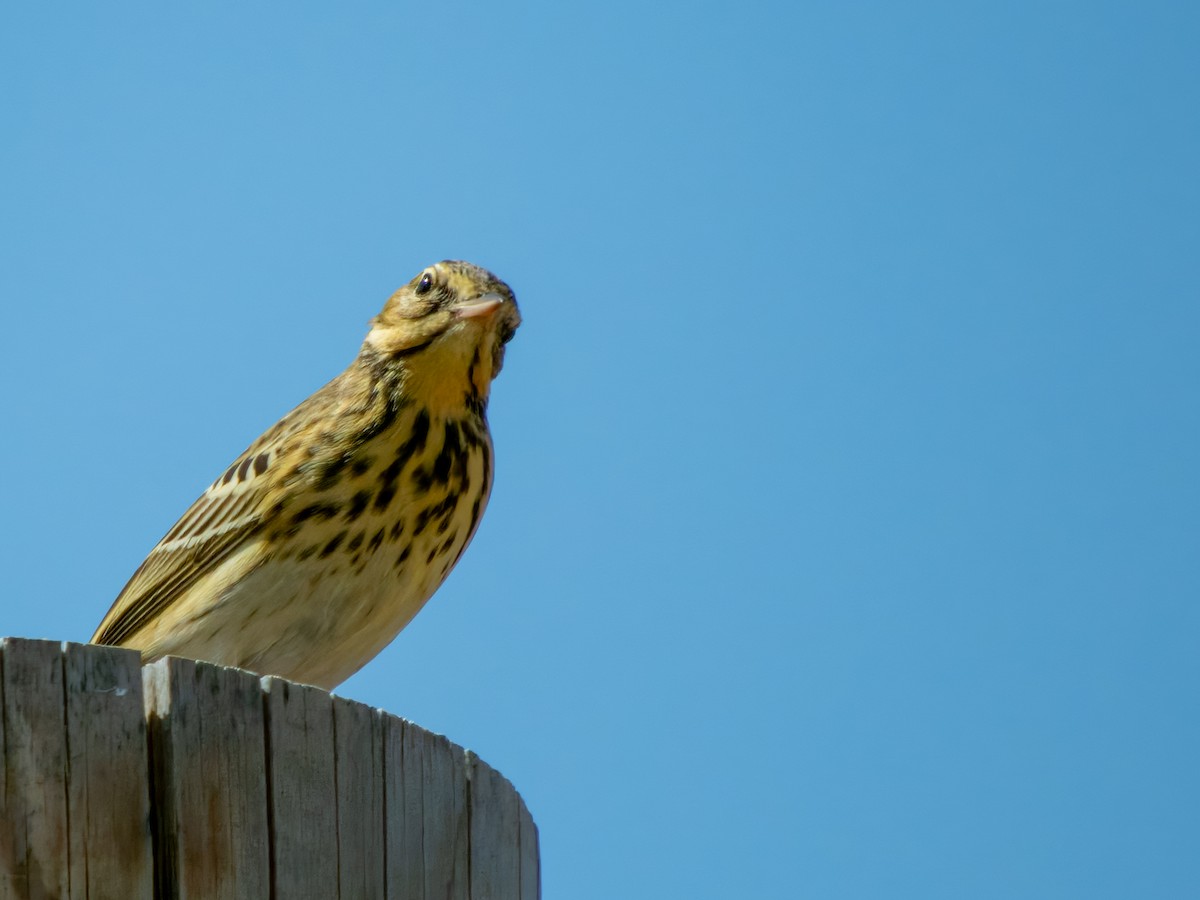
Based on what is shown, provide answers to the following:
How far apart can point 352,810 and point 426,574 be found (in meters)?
2.93

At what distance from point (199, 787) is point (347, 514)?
312 centimetres

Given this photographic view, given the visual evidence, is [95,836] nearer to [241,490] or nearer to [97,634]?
[241,490]

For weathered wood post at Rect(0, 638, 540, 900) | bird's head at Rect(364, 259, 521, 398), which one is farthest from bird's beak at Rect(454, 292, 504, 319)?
weathered wood post at Rect(0, 638, 540, 900)

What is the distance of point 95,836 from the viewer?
9.57ft

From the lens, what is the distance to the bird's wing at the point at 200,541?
6.33m

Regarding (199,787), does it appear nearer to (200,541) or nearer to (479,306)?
(200,541)

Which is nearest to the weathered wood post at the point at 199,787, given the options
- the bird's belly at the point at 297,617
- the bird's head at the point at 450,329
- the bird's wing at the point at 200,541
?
the bird's belly at the point at 297,617

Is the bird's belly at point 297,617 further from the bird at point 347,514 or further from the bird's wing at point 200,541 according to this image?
the bird's wing at point 200,541

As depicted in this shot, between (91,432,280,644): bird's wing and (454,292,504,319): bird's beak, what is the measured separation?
0.89m

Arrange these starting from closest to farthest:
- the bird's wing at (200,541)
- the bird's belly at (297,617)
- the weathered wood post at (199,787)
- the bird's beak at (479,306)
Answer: the weathered wood post at (199,787), the bird's belly at (297,617), the bird's wing at (200,541), the bird's beak at (479,306)

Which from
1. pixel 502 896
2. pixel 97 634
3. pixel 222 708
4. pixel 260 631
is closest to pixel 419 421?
pixel 260 631

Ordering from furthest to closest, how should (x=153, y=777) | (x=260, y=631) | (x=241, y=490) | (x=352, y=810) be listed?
(x=241, y=490), (x=260, y=631), (x=352, y=810), (x=153, y=777)

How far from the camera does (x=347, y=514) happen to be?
615cm

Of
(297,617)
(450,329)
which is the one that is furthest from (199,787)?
(450,329)
